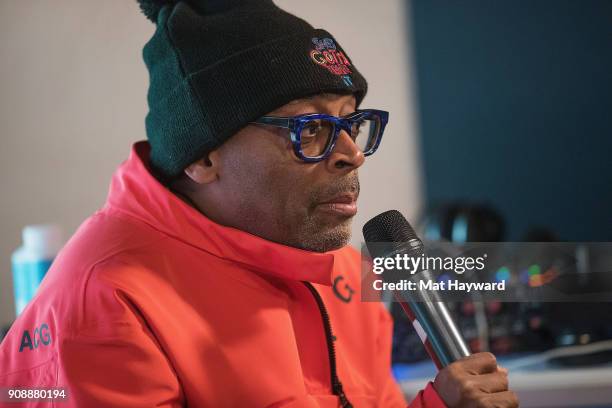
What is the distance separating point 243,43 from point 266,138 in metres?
0.15

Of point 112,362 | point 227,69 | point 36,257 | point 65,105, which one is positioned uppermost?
point 65,105

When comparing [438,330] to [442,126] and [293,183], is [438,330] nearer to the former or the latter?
[293,183]

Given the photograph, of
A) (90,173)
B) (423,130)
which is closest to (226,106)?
(90,173)

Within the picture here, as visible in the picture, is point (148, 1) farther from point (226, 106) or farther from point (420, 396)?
point (420, 396)

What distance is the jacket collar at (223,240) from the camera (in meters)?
1.07

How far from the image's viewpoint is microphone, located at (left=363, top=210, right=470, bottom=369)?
34.4 inches

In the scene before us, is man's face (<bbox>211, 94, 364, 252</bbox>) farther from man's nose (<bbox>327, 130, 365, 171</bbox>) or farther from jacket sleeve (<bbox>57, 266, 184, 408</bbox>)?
jacket sleeve (<bbox>57, 266, 184, 408</bbox>)

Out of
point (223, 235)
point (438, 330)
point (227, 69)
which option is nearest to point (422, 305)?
point (438, 330)

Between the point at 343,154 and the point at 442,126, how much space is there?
1122mm

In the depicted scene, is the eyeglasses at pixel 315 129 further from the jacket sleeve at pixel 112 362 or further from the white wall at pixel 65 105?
the white wall at pixel 65 105

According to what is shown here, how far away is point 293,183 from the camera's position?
41.8 inches

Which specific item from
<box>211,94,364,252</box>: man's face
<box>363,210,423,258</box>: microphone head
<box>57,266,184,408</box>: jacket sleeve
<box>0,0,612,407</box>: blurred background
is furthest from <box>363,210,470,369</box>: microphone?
<box>0,0,612,407</box>: blurred background

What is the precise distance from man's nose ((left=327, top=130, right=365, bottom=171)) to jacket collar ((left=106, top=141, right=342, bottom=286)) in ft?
0.47

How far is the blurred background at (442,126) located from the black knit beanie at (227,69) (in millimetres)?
433
